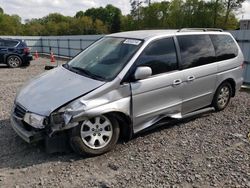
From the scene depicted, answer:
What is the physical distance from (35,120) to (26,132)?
0.85 ft

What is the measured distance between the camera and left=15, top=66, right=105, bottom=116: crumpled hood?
3520mm

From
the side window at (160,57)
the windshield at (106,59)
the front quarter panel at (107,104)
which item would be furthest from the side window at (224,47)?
the front quarter panel at (107,104)

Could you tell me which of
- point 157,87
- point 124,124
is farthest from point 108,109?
point 157,87

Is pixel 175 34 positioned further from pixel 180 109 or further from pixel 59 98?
pixel 59 98

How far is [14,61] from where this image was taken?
47.3 feet

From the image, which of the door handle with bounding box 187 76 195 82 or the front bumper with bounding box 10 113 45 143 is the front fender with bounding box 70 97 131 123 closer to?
the front bumper with bounding box 10 113 45 143

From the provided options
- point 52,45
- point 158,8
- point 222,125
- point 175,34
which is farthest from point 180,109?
point 158,8

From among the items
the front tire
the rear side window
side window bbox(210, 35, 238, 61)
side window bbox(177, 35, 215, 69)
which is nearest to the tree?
the rear side window

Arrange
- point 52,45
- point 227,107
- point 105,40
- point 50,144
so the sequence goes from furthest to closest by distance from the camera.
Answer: point 52,45 < point 227,107 < point 105,40 < point 50,144

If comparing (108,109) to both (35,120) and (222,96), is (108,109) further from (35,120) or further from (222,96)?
(222,96)

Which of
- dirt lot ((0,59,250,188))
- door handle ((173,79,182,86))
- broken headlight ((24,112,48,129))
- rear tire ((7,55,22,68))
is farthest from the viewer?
rear tire ((7,55,22,68))

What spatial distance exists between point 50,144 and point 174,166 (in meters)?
1.68

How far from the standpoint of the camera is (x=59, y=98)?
3.56 metres

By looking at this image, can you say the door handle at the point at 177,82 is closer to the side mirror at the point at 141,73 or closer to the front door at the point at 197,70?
the front door at the point at 197,70
